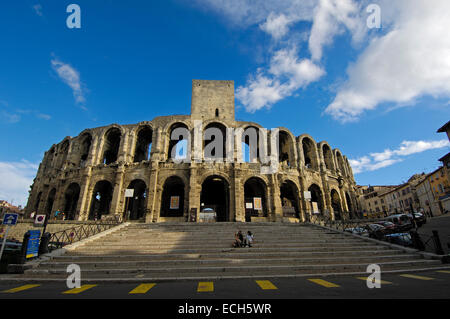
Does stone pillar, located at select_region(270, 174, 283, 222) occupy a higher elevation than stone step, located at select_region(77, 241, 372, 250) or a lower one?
higher

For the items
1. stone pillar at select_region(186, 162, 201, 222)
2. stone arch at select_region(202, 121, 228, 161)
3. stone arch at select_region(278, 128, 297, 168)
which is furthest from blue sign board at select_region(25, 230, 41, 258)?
stone arch at select_region(278, 128, 297, 168)

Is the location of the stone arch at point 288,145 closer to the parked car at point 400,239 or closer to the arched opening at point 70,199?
the parked car at point 400,239

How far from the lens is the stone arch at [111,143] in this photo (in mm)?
26428

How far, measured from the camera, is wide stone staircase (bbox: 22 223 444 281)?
7855mm

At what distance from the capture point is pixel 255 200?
22.1m

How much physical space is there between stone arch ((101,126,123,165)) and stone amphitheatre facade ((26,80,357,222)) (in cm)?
13

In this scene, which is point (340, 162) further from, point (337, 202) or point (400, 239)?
point (400, 239)

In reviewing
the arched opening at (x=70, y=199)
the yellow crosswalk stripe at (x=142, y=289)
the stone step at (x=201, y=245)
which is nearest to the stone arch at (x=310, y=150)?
the stone step at (x=201, y=245)

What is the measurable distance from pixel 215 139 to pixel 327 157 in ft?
52.6

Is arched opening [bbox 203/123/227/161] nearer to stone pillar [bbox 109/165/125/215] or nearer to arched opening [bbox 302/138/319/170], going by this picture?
stone pillar [bbox 109/165/125/215]

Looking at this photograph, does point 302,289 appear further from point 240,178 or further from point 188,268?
point 240,178
